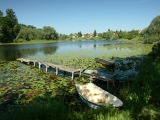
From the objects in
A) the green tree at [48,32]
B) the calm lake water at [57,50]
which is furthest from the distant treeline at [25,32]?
the calm lake water at [57,50]

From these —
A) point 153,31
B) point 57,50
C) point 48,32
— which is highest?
point 48,32

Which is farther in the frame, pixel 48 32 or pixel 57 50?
pixel 48 32

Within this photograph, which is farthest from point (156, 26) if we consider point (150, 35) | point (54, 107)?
point (54, 107)

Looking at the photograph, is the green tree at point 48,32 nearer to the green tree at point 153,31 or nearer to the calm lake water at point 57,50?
the calm lake water at point 57,50

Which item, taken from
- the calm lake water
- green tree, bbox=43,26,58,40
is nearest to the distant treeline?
green tree, bbox=43,26,58,40

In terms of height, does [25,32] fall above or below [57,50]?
above

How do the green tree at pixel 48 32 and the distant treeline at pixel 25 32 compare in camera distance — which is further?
the green tree at pixel 48 32

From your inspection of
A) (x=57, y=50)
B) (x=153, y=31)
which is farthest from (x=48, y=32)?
(x=153, y=31)

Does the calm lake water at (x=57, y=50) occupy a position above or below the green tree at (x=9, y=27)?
below

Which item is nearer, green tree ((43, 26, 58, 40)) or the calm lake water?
the calm lake water

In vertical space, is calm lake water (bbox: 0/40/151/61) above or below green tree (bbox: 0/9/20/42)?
below

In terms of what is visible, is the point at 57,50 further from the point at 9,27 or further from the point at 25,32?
the point at 9,27

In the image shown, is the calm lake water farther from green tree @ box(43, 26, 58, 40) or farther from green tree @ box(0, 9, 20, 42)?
green tree @ box(43, 26, 58, 40)

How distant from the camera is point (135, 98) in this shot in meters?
9.17
